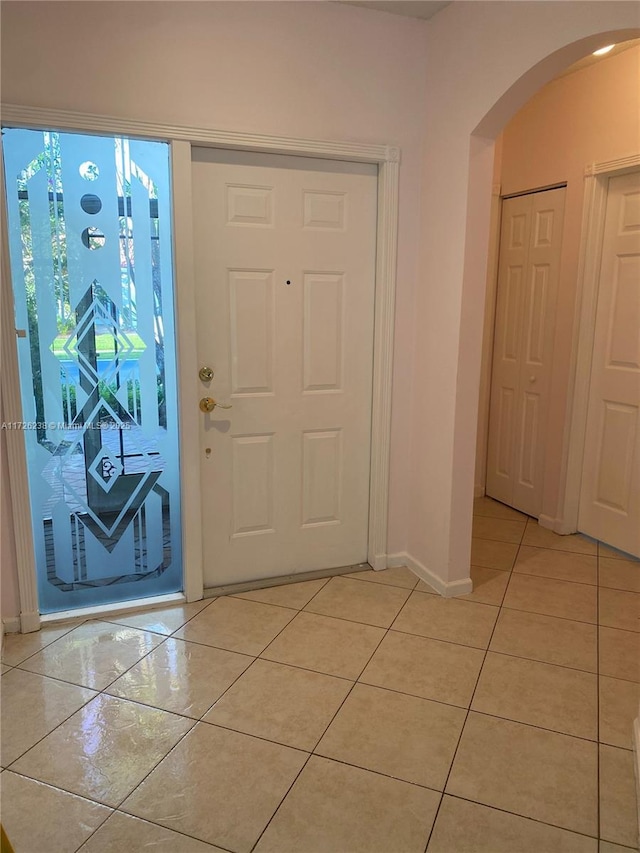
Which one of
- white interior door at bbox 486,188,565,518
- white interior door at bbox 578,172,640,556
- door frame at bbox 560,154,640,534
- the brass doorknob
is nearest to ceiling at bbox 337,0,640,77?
door frame at bbox 560,154,640,534

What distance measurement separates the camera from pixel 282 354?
9.43ft

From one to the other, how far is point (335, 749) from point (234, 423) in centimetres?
146

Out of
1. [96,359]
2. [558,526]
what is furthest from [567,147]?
[96,359]

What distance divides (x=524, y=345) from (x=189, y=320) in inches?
90.7

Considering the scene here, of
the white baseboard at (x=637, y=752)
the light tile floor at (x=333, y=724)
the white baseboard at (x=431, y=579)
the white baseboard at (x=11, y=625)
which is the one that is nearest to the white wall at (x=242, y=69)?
the white baseboard at (x=431, y=579)

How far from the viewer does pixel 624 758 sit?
6.15ft

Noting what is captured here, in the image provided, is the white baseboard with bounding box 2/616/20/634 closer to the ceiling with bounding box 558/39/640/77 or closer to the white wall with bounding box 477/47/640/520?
the white wall with bounding box 477/47/640/520

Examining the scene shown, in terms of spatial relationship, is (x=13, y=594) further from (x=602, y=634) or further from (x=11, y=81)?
(x=602, y=634)

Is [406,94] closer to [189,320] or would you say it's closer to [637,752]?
[189,320]

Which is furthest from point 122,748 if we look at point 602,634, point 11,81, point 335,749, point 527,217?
point 527,217

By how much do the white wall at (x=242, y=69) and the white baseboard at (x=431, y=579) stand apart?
1013 millimetres

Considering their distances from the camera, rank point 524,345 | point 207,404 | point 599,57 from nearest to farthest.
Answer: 1. point 207,404
2. point 599,57
3. point 524,345

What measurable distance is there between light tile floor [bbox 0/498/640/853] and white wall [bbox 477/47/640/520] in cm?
116

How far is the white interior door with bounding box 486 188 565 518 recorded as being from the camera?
3721 mm
